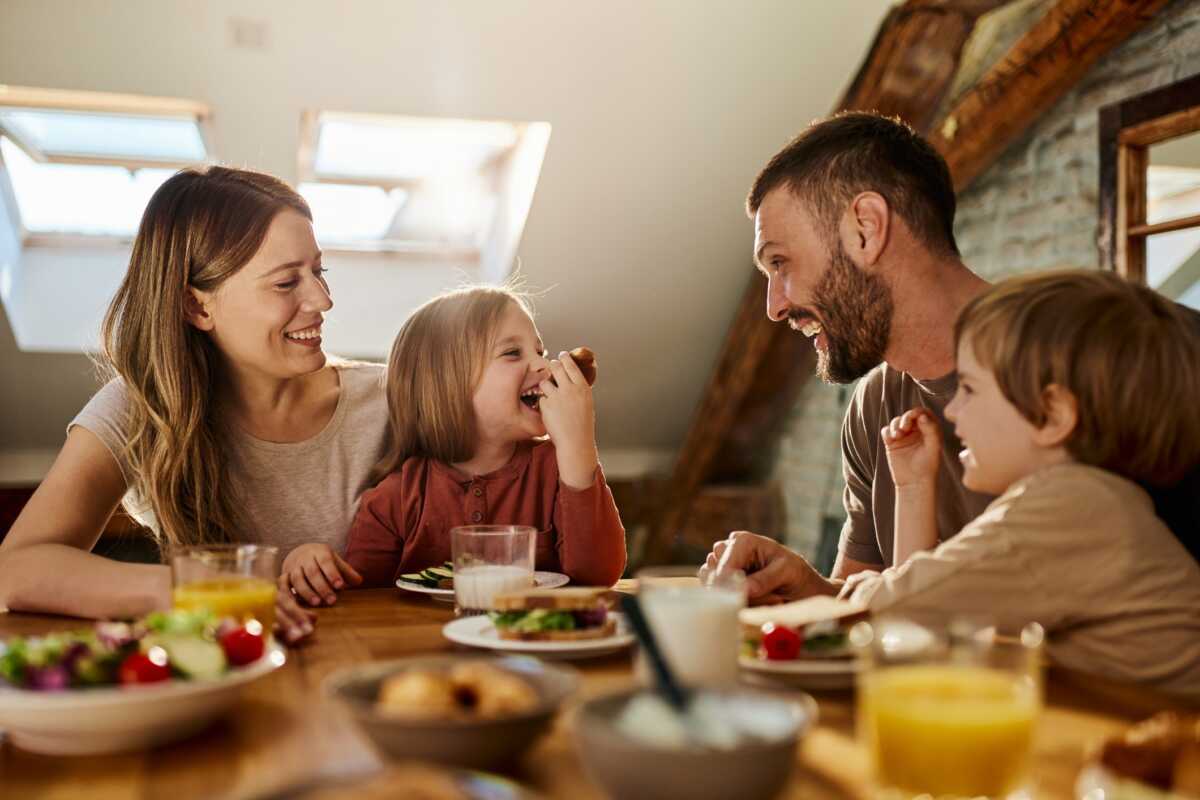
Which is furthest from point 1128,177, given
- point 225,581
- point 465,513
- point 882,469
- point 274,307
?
point 225,581

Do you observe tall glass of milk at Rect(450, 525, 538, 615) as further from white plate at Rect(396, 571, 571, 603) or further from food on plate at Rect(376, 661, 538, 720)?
food on plate at Rect(376, 661, 538, 720)

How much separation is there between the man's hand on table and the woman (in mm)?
634

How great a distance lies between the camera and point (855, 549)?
2.30 m

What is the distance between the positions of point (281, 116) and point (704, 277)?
6.36 ft

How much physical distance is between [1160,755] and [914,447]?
1159mm

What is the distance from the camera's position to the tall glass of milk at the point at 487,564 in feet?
4.95

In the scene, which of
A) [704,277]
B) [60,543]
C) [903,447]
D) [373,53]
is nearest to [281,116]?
[373,53]

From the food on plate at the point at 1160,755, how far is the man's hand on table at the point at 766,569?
36.5 inches

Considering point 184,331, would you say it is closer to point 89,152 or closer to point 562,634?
point 562,634

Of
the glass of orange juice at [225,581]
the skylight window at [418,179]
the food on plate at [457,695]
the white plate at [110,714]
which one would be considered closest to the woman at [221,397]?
the glass of orange juice at [225,581]

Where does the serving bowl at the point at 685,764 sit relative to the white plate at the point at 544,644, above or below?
above

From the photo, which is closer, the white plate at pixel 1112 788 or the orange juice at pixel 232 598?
the white plate at pixel 1112 788

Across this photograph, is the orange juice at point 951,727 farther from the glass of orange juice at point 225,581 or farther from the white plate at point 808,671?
the glass of orange juice at point 225,581

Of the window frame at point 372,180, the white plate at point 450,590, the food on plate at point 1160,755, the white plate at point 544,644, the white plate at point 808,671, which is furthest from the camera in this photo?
the window frame at point 372,180
